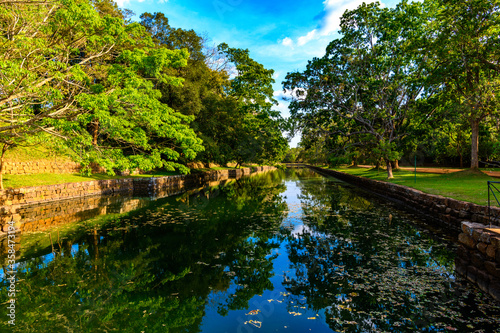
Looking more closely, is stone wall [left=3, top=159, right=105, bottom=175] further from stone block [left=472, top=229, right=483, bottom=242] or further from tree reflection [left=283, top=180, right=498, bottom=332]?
stone block [left=472, top=229, right=483, bottom=242]

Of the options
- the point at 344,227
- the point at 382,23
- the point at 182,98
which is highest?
the point at 382,23

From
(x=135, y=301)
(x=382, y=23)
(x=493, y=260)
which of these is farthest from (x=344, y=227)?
(x=382, y=23)

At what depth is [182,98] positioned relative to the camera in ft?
103

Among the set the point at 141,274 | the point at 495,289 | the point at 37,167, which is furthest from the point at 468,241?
the point at 37,167

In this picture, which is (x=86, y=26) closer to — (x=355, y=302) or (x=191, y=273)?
(x=191, y=273)

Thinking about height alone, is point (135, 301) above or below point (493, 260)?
below

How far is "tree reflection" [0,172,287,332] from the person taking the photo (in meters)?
5.19

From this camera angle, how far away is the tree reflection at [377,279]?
200 inches

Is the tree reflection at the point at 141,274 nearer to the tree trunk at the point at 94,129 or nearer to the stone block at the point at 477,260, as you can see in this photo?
the stone block at the point at 477,260

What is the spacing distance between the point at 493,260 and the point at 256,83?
36413 millimetres

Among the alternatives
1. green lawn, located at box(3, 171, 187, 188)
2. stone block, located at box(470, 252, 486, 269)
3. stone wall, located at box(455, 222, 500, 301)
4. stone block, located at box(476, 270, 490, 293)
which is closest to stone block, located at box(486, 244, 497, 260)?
stone wall, located at box(455, 222, 500, 301)

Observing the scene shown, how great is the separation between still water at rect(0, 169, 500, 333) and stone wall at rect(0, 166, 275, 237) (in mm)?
1767

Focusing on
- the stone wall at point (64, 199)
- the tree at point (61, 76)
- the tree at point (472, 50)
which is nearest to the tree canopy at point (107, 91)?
the tree at point (61, 76)

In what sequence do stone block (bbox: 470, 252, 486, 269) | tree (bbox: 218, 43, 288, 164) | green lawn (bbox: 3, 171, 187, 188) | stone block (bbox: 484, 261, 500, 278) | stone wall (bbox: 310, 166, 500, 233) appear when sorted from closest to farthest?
stone block (bbox: 484, 261, 500, 278) < stone block (bbox: 470, 252, 486, 269) < stone wall (bbox: 310, 166, 500, 233) < green lawn (bbox: 3, 171, 187, 188) < tree (bbox: 218, 43, 288, 164)
